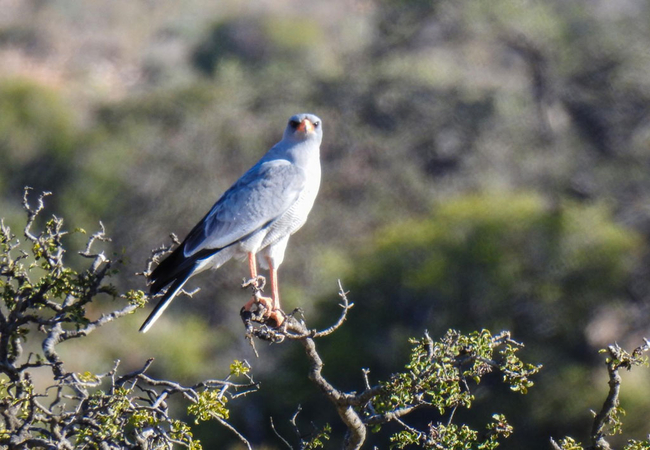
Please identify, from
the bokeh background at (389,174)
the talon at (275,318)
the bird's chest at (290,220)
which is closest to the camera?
the talon at (275,318)

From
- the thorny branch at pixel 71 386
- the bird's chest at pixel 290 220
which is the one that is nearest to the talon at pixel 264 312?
the bird's chest at pixel 290 220

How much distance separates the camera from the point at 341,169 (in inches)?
974

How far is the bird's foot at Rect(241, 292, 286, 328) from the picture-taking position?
584cm

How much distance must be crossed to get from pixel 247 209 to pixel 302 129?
0.88 metres

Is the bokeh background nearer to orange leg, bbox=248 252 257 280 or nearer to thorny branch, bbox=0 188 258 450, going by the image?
orange leg, bbox=248 252 257 280

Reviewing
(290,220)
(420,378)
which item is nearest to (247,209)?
(290,220)

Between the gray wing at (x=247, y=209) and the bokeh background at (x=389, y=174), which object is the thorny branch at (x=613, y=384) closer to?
the gray wing at (x=247, y=209)

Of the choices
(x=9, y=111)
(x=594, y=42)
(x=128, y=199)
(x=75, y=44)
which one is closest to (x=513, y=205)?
(x=128, y=199)

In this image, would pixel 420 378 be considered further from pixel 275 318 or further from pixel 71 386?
pixel 71 386

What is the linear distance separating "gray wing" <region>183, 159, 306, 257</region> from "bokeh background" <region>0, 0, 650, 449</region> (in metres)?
7.12

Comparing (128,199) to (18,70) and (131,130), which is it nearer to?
(131,130)

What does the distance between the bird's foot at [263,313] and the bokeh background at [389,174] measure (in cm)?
764

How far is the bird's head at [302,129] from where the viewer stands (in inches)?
289

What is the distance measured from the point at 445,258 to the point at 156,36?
78.5 feet
